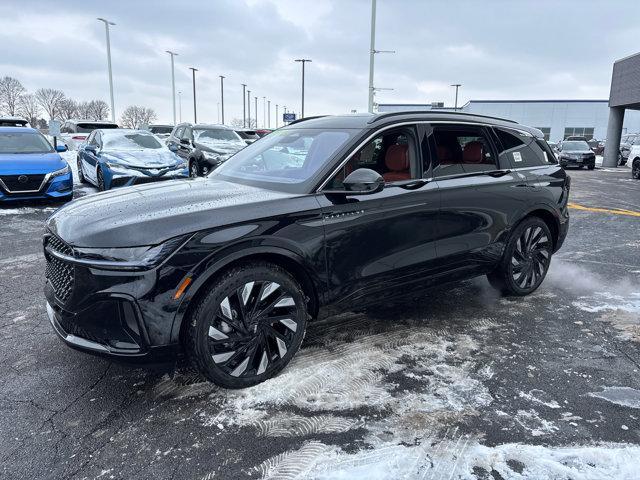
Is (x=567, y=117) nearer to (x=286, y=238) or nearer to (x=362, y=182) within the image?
(x=362, y=182)

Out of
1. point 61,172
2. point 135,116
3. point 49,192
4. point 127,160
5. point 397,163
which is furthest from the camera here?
point 135,116

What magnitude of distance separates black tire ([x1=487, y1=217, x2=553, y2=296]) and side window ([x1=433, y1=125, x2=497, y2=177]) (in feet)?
2.37

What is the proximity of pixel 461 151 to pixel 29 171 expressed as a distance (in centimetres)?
825

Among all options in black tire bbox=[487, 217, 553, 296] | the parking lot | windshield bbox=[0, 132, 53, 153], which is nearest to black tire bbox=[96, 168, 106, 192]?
windshield bbox=[0, 132, 53, 153]

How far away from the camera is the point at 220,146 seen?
13.9 metres

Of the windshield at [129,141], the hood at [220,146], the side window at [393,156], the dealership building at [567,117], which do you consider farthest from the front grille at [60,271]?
the dealership building at [567,117]

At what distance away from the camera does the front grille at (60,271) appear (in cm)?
270

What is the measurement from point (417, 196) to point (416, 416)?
1624mm

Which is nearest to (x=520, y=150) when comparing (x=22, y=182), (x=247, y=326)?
(x=247, y=326)

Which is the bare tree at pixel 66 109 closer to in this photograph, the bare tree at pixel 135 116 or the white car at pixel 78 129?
the bare tree at pixel 135 116

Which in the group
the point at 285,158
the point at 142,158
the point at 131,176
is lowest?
the point at 131,176

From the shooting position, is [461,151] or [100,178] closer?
[461,151]

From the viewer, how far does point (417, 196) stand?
143 inches

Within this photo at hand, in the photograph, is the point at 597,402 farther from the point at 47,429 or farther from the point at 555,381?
the point at 47,429
